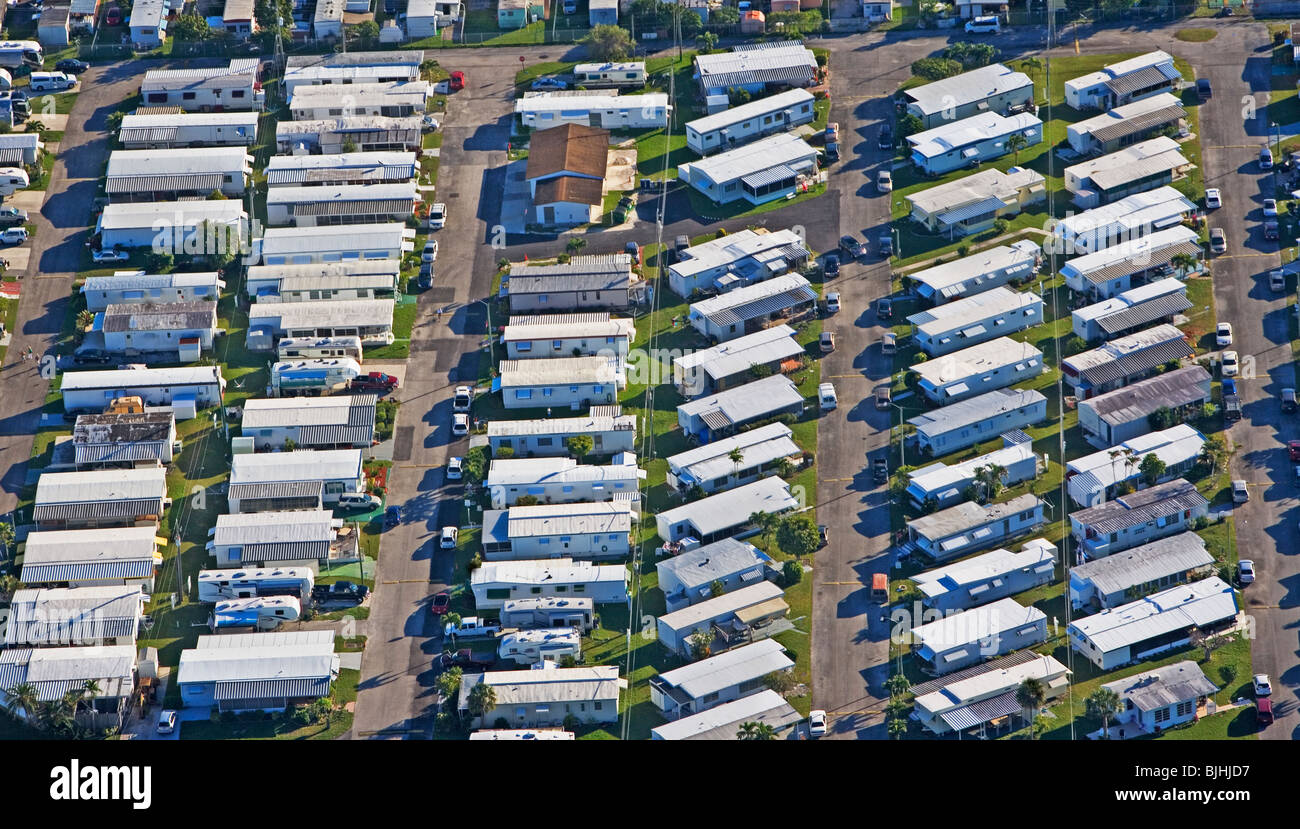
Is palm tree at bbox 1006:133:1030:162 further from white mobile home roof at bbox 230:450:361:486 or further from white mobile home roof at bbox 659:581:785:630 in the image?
white mobile home roof at bbox 230:450:361:486

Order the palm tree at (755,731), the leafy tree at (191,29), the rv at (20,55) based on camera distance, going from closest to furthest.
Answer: the palm tree at (755,731), the rv at (20,55), the leafy tree at (191,29)

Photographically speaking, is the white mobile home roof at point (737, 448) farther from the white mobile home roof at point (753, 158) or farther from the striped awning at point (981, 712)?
the white mobile home roof at point (753, 158)

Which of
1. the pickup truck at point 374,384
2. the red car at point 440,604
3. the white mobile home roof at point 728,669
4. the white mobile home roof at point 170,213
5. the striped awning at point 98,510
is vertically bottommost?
the white mobile home roof at point 728,669

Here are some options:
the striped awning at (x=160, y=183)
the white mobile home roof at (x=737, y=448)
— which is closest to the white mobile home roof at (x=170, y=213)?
the striped awning at (x=160, y=183)

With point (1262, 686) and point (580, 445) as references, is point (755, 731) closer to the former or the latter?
point (580, 445)

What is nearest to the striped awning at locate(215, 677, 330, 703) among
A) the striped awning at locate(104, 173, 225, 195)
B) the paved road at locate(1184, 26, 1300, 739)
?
the striped awning at locate(104, 173, 225, 195)

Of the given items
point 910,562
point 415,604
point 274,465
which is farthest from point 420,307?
point 910,562

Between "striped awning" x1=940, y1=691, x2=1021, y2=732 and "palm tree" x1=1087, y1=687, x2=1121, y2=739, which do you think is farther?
"striped awning" x1=940, y1=691, x2=1021, y2=732
